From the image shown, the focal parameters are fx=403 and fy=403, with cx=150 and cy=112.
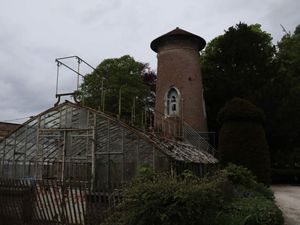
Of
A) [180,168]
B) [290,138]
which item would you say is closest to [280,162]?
[290,138]

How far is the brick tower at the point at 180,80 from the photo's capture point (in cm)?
2830

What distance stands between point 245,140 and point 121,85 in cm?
1834

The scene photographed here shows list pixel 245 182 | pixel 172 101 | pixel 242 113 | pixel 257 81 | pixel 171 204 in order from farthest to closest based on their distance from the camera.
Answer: pixel 257 81
pixel 172 101
pixel 242 113
pixel 245 182
pixel 171 204

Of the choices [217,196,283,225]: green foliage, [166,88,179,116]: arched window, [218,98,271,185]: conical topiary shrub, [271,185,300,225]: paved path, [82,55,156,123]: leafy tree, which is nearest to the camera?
[217,196,283,225]: green foliage

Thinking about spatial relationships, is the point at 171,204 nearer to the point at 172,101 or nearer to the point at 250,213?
the point at 250,213

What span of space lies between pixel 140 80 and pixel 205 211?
29.5 m

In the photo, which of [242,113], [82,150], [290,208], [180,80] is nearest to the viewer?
[290,208]

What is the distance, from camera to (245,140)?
18.9 m

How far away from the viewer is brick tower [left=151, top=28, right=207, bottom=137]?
2830 cm

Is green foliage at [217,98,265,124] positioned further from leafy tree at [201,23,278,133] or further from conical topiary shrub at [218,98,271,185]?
leafy tree at [201,23,278,133]

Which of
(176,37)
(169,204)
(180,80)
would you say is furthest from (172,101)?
(169,204)

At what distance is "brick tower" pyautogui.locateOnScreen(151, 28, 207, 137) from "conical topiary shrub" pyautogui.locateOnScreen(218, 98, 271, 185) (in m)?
8.18

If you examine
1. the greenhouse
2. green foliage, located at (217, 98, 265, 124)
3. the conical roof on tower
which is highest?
the conical roof on tower

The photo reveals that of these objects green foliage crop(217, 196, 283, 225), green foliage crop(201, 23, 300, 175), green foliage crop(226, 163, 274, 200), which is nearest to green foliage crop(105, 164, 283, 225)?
green foliage crop(217, 196, 283, 225)
